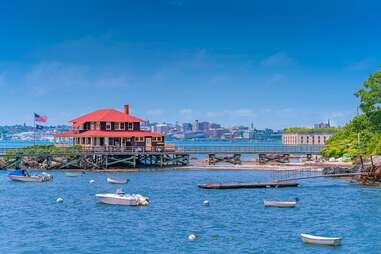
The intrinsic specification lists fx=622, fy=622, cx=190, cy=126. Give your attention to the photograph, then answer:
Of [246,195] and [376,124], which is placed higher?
[376,124]

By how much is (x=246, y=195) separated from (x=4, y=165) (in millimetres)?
51243

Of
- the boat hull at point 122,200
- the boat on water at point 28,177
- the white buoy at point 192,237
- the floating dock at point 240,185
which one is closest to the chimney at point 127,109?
the boat on water at point 28,177

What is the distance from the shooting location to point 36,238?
4416 centimetres

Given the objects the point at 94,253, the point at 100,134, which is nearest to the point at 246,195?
the point at 94,253

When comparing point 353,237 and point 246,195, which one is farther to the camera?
point 246,195

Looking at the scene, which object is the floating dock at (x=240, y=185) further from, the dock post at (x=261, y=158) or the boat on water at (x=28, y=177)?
the dock post at (x=261, y=158)

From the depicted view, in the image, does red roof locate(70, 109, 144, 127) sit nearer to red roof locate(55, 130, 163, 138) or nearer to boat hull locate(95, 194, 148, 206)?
red roof locate(55, 130, 163, 138)

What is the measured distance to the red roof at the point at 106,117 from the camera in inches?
4225

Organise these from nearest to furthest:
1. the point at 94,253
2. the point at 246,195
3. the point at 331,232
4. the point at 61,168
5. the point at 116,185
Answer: the point at 94,253
the point at 331,232
the point at 246,195
the point at 116,185
the point at 61,168

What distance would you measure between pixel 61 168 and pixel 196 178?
25669 mm

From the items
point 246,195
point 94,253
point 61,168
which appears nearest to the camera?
point 94,253

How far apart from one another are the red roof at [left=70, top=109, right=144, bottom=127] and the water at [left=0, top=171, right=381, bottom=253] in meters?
30.0

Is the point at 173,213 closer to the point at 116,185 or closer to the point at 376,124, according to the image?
the point at 116,185

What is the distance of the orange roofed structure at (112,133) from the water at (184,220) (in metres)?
26.1
